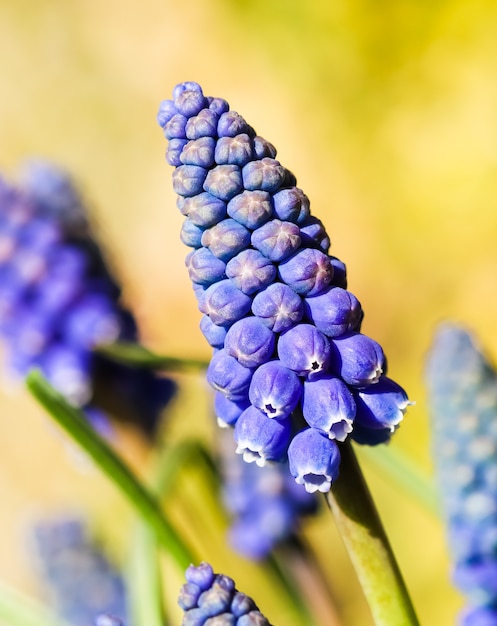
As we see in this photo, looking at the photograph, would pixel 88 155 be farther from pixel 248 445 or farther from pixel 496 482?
pixel 248 445

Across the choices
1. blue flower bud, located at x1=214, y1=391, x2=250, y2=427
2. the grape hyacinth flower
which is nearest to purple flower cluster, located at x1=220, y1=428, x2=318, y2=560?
the grape hyacinth flower

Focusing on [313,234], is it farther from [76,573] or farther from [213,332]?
[76,573]

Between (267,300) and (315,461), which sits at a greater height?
(267,300)

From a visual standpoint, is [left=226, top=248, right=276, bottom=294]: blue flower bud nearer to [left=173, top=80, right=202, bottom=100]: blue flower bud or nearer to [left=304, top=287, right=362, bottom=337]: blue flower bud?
[left=304, top=287, right=362, bottom=337]: blue flower bud

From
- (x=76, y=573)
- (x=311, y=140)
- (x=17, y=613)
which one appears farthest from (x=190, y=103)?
(x=311, y=140)

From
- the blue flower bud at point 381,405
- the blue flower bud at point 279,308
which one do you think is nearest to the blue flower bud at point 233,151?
the blue flower bud at point 279,308

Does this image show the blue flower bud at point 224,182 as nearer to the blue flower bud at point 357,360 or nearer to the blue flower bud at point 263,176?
the blue flower bud at point 263,176
